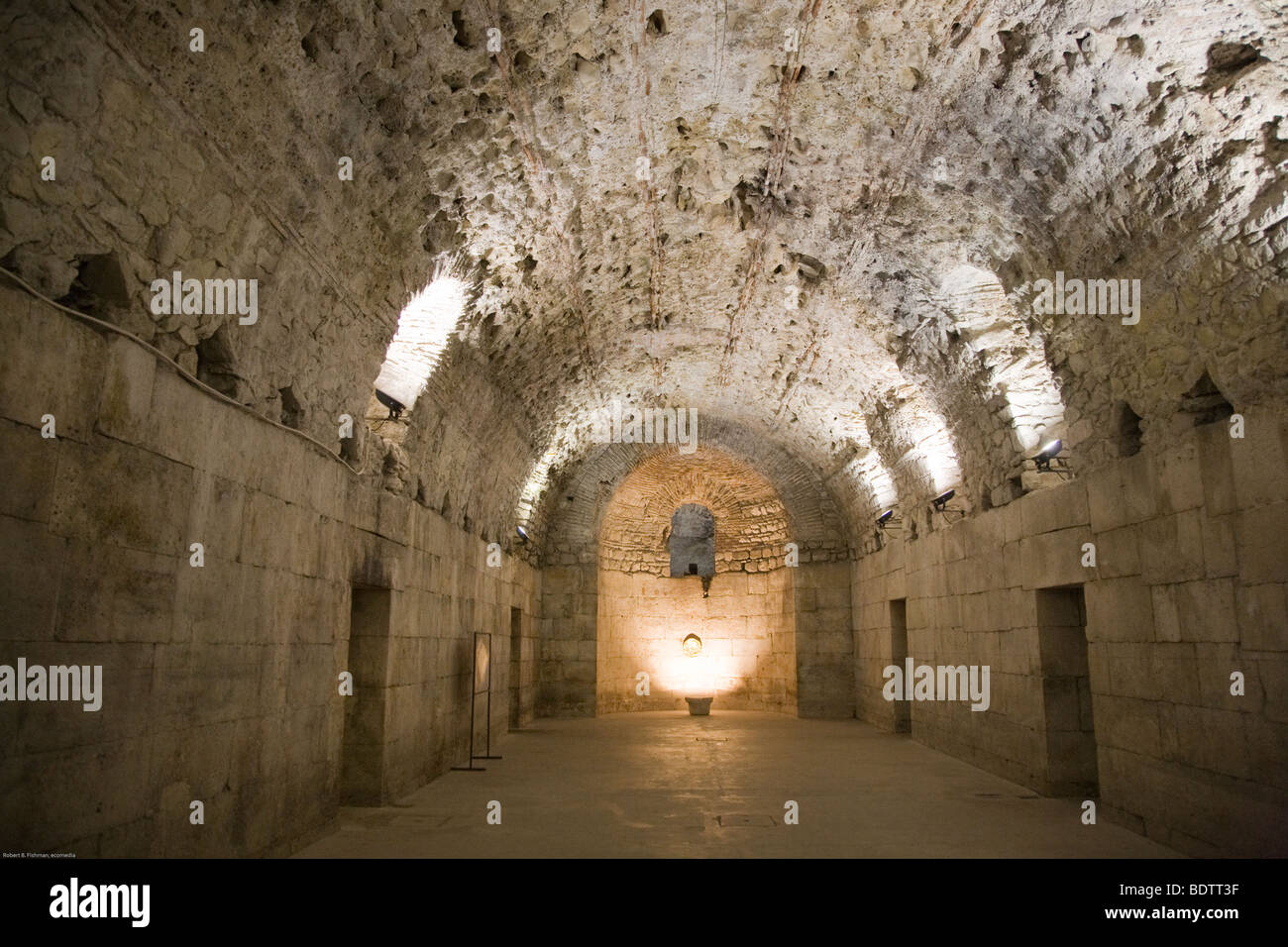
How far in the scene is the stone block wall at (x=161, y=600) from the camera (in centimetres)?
305

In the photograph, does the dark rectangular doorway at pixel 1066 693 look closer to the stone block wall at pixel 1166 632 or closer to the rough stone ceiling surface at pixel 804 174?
the stone block wall at pixel 1166 632

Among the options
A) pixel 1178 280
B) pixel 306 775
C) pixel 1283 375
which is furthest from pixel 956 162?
pixel 306 775

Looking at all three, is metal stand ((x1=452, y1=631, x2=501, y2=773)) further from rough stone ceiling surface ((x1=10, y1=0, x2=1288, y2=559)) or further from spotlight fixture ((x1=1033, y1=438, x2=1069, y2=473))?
spotlight fixture ((x1=1033, y1=438, x2=1069, y2=473))

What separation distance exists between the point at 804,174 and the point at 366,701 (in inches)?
225

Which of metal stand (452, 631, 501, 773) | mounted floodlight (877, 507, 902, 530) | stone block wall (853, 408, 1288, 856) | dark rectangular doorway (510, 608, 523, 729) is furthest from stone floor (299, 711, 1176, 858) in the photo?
mounted floodlight (877, 507, 902, 530)

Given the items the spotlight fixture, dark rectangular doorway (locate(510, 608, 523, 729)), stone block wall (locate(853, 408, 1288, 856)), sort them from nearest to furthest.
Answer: stone block wall (locate(853, 408, 1288, 856)) < the spotlight fixture < dark rectangular doorway (locate(510, 608, 523, 729))

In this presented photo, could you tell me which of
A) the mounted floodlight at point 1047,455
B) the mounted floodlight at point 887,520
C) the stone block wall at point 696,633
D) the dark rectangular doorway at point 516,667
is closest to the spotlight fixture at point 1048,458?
the mounted floodlight at point 1047,455

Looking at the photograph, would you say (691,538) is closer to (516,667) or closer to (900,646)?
(516,667)

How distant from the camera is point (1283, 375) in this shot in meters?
4.61

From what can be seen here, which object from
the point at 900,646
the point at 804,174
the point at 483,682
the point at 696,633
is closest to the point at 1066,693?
the point at 900,646

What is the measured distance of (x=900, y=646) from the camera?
41.7ft

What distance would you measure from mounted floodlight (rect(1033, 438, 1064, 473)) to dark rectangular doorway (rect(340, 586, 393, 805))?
6.09m

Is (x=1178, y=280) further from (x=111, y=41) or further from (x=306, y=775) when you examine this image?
(x=306, y=775)

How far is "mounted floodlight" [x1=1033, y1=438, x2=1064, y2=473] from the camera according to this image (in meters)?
7.96
